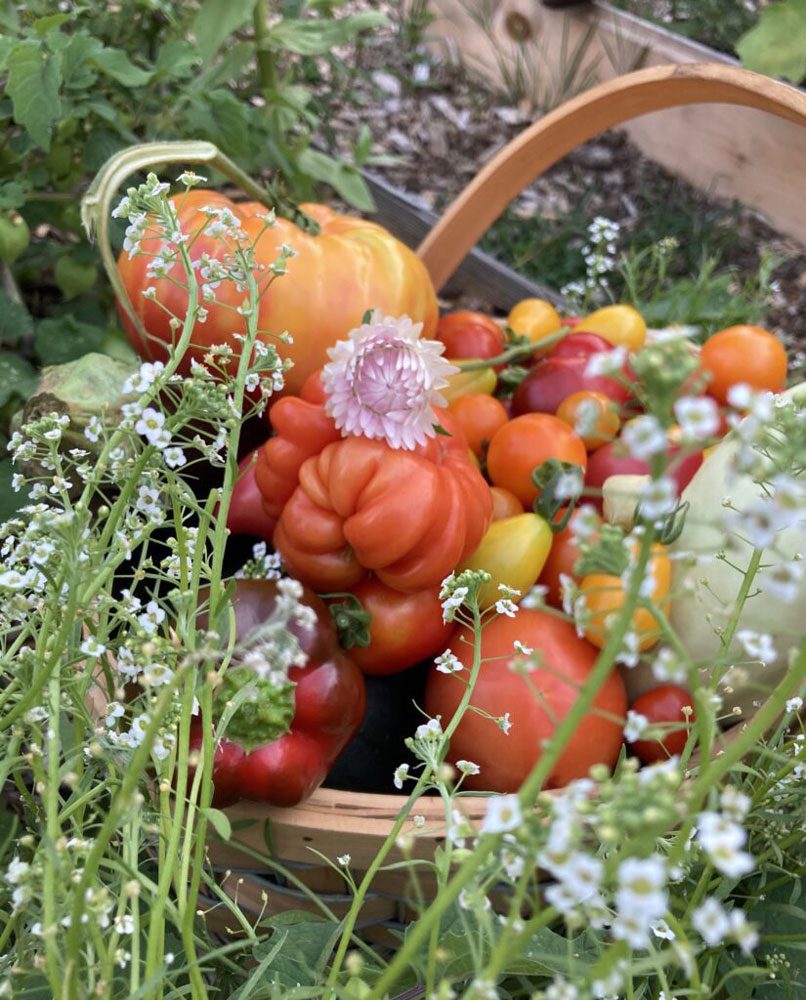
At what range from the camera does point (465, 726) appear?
84 cm

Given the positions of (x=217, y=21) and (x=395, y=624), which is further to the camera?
(x=217, y=21)

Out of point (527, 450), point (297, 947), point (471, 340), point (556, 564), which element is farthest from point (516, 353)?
point (297, 947)

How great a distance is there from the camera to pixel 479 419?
3.48 ft

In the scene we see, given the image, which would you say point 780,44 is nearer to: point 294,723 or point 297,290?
point 297,290

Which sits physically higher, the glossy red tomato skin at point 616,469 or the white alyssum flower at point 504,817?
the white alyssum flower at point 504,817

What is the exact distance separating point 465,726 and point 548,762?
22.6 inches

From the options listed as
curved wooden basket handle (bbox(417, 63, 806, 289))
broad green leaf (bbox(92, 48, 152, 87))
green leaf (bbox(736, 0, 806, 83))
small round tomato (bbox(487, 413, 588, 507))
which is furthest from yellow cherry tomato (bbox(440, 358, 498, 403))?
green leaf (bbox(736, 0, 806, 83))

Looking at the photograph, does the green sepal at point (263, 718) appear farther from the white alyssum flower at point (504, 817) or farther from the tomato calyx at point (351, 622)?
the white alyssum flower at point (504, 817)

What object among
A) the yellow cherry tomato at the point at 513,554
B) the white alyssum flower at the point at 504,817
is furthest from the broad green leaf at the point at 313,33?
the white alyssum flower at the point at 504,817

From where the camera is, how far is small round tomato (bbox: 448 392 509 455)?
1060mm

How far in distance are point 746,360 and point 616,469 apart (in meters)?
0.21

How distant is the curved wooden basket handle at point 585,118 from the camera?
912mm

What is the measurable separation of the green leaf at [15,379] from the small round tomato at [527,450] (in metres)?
0.49

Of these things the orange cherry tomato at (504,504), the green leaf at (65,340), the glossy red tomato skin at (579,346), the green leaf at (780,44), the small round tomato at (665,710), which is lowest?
the green leaf at (65,340)
